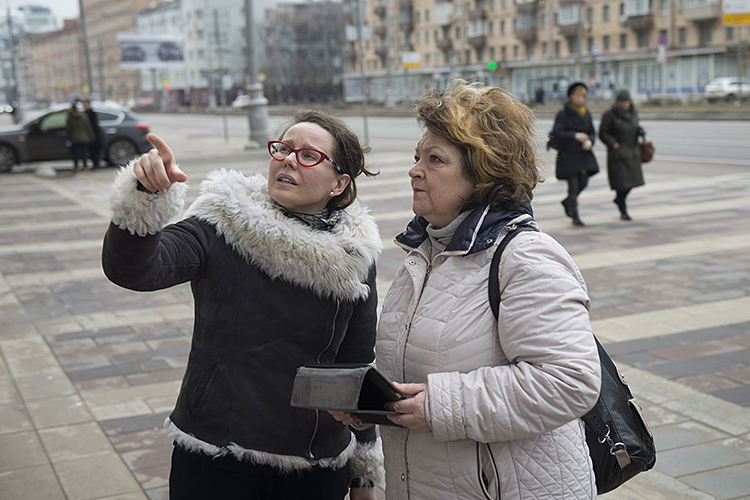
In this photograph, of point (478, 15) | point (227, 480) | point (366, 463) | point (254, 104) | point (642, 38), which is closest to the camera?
point (227, 480)

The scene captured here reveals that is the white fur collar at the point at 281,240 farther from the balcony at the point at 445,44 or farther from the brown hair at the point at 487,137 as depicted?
the balcony at the point at 445,44

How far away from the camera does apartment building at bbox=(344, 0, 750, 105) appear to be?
53.2 meters

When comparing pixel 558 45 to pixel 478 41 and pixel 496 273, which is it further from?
pixel 496 273

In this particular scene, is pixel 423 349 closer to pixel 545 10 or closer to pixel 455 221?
pixel 455 221

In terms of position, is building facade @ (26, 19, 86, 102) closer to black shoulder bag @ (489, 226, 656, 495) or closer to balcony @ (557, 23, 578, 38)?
balcony @ (557, 23, 578, 38)

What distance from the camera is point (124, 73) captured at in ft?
406

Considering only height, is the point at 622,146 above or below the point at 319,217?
below

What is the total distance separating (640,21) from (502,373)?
6186 centimetres

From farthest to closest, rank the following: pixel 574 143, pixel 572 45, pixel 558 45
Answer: pixel 558 45
pixel 572 45
pixel 574 143

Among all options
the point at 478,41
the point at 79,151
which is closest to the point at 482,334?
the point at 79,151

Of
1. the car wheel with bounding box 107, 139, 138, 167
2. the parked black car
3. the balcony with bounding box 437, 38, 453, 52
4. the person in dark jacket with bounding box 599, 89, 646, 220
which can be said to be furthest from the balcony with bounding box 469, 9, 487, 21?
the person in dark jacket with bounding box 599, 89, 646, 220

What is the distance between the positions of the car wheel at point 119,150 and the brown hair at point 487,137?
1916cm

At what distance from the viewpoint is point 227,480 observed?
2.14 meters

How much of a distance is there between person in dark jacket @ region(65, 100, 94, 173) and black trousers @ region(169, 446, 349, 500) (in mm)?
17660
